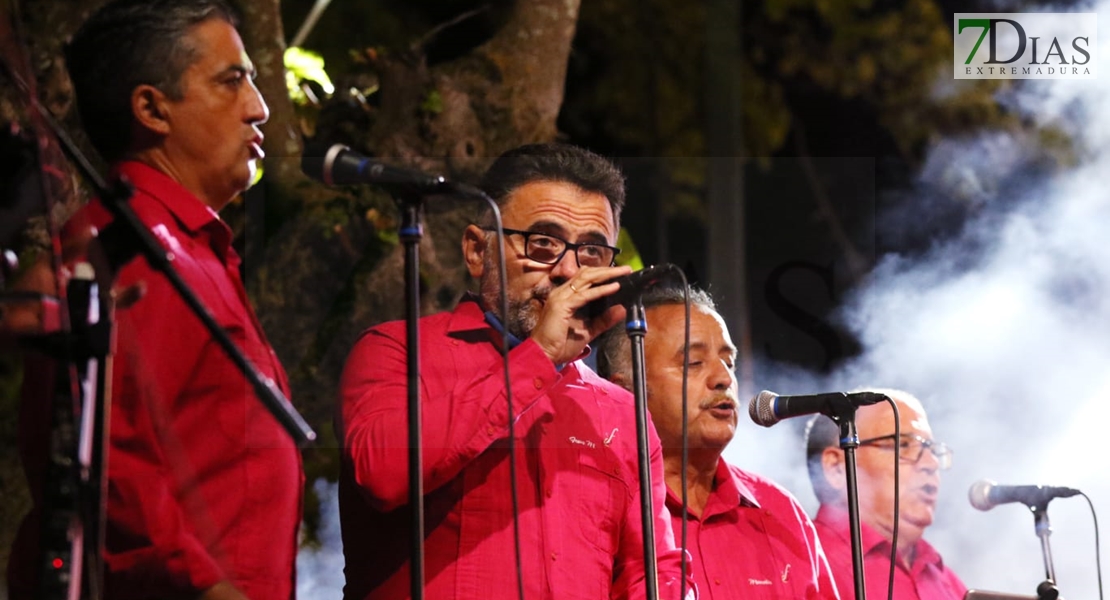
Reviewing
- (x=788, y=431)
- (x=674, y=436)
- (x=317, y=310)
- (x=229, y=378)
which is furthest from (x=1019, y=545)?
(x=229, y=378)

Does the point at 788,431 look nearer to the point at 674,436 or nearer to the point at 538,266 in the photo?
the point at 674,436

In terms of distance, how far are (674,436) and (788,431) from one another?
2.11 metres

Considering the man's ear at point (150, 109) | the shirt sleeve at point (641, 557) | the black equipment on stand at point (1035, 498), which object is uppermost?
the man's ear at point (150, 109)

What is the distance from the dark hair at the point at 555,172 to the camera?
365 centimetres

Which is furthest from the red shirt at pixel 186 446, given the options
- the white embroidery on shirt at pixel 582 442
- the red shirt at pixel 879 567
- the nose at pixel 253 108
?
the red shirt at pixel 879 567

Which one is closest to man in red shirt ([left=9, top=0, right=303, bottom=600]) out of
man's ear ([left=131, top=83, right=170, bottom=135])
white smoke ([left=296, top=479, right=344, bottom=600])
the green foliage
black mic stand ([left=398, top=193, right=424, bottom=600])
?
man's ear ([left=131, top=83, right=170, bottom=135])

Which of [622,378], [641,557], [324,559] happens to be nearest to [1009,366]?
[622,378]

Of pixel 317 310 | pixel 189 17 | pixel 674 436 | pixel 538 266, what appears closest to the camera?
pixel 189 17

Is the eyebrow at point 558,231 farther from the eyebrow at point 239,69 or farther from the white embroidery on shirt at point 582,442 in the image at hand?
the eyebrow at point 239,69

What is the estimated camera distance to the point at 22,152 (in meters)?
2.57

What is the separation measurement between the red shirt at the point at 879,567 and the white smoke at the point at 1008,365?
58.6 inches

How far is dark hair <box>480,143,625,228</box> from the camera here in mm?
3654

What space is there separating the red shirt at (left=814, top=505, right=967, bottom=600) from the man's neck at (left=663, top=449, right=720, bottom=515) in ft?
3.09

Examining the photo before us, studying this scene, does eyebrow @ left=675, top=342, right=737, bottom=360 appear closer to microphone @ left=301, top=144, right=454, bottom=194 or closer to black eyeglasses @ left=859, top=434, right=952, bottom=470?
black eyeglasses @ left=859, top=434, right=952, bottom=470
